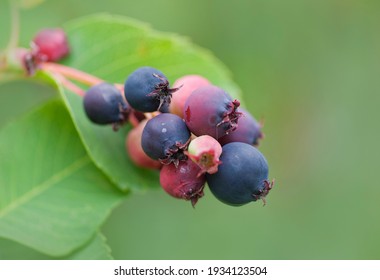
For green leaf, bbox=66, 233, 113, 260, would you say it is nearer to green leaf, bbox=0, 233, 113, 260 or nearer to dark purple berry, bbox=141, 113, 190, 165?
green leaf, bbox=0, 233, 113, 260

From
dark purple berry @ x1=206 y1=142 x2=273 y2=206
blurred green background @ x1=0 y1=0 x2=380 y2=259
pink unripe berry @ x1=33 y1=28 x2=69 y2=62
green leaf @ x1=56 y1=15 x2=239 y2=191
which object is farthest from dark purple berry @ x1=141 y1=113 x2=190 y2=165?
blurred green background @ x1=0 y1=0 x2=380 y2=259

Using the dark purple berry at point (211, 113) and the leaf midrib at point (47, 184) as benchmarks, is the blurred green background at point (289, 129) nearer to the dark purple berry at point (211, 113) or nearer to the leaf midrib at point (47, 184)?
the leaf midrib at point (47, 184)

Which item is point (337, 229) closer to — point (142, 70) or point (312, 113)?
point (312, 113)

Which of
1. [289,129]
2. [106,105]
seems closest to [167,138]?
[106,105]

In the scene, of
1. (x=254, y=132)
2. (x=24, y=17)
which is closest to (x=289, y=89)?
(x=24, y=17)

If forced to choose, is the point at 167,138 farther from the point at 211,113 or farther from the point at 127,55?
the point at 127,55

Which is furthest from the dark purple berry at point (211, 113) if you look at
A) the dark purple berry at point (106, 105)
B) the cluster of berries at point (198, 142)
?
the dark purple berry at point (106, 105)

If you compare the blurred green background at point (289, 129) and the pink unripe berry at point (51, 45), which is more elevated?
the blurred green background at point (289, 129)
